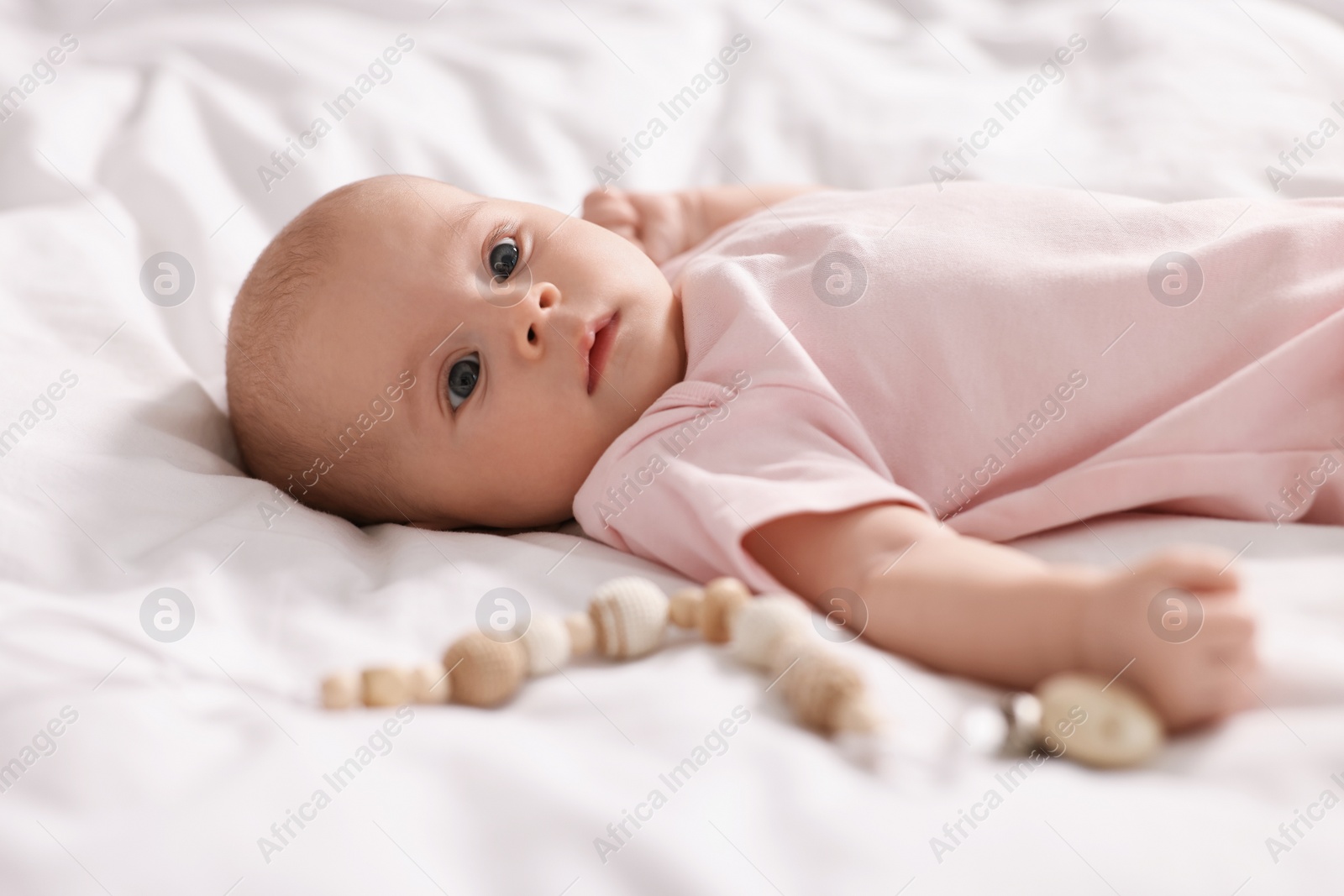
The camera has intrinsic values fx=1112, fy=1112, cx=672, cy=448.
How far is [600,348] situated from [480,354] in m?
0.13

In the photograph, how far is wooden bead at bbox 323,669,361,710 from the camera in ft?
2.76

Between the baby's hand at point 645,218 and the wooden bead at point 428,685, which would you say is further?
the baby's hand at point 645,218

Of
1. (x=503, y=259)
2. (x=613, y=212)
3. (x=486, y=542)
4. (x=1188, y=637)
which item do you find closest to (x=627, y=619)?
(x=486, y=542)

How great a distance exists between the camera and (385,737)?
784mm

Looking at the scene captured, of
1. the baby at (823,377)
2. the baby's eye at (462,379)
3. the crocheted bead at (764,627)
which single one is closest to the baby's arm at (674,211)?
the baby at (823,377)

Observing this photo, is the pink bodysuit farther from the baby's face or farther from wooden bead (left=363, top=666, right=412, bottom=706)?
wooden bead (left=363, top=666, right=412, bottom=706)

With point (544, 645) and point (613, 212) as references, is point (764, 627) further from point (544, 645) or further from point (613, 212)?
point (613, 212)

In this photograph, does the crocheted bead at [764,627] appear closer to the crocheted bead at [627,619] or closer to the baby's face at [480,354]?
the crocheted bead at [627,619]

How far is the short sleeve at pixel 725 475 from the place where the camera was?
101 centimetres

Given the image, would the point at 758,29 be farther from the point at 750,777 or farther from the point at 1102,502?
the point at 750,777

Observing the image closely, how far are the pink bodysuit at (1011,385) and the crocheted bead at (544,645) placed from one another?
0.62 ft

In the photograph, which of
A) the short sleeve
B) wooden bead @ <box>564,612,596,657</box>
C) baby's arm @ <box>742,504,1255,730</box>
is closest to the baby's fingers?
the short sleeve

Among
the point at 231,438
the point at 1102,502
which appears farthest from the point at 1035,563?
the point at 231,438

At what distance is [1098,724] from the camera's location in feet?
2.50
